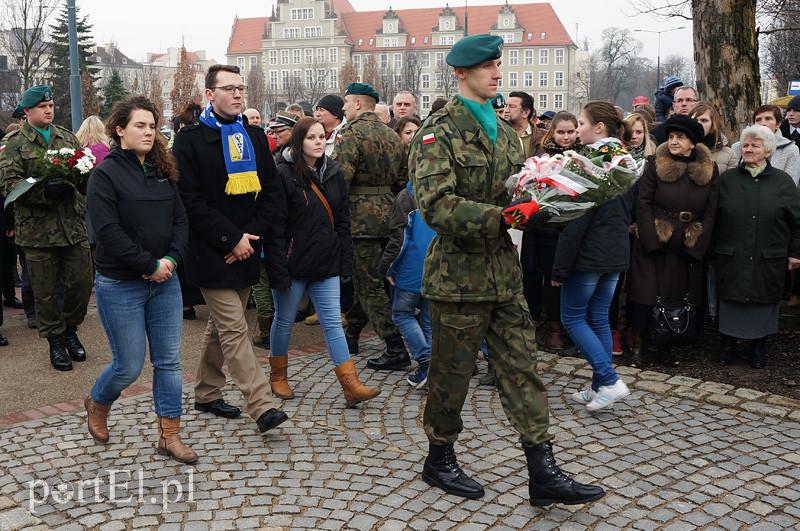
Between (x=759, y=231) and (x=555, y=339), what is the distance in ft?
6.29

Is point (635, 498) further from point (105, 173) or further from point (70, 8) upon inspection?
point (70, 8)

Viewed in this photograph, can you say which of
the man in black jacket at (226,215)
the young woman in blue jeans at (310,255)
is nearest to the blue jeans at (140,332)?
the man in black jacket at (226,215)

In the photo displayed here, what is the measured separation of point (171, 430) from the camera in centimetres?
482

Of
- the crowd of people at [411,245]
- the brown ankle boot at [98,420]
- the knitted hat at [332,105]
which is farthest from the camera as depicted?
the knitted hat at [332,105]

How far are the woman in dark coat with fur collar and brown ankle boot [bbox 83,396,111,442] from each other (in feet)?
14.2

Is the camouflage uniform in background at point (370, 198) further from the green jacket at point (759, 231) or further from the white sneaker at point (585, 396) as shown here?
the green jacket at point (759, 231)

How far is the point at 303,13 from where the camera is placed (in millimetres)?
110812

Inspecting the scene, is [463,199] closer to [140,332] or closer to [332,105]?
[140,332]

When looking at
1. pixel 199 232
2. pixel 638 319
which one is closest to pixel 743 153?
pixel 638 319

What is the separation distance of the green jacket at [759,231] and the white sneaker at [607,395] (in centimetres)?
177

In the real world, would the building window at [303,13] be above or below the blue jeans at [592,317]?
above

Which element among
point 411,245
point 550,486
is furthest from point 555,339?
point 550,486

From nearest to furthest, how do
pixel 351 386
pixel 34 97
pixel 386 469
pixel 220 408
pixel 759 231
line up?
pixel 386 469 < pixel 220 408 < pixel 351 386 < pixel 759 231 < pixel 34 97

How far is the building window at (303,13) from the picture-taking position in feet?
362
